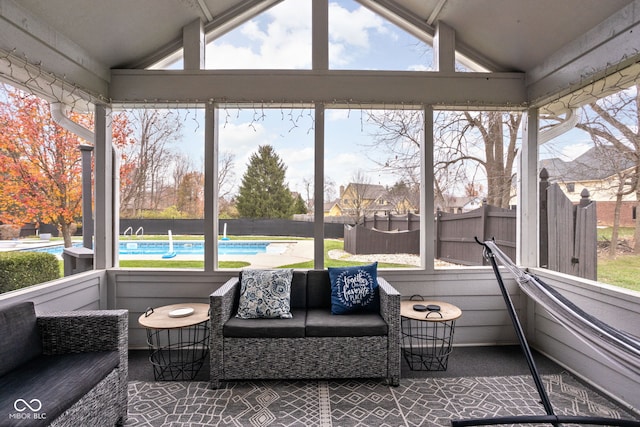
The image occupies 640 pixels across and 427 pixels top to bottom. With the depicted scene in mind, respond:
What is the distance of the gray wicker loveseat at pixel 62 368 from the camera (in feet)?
4.95

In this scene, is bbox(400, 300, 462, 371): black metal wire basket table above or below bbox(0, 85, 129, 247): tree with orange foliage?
below

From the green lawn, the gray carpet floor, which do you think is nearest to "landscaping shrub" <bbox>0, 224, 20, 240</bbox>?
the gray carpet floor

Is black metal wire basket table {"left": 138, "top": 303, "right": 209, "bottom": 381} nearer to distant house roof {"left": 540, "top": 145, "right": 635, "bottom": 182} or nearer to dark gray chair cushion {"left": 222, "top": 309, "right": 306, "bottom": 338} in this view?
dark gray chair cushion {"left": 222, "top": 309, "right": 306, "bottom": 338}

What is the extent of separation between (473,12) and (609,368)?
125 inches

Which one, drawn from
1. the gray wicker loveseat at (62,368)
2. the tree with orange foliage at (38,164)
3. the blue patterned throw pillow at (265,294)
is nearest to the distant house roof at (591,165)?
the blue patterned throw pillow at (265,294)

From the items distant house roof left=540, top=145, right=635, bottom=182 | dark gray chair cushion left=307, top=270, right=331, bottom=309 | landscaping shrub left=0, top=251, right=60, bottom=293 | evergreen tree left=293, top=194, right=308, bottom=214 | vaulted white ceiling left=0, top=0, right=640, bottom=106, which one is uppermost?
vaulted white ceiling left=0, top=0, right=640, bottom=106

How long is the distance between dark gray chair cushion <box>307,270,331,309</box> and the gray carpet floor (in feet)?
2.27

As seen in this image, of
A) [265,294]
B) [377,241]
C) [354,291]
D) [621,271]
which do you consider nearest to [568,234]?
[621,271]

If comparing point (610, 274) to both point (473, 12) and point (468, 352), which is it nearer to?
point (468, 352)

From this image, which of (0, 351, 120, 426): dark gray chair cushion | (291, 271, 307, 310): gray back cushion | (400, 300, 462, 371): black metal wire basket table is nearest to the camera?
(0, 351, 120, 426): dark gray chair cushion

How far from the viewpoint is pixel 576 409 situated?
88.3 inches

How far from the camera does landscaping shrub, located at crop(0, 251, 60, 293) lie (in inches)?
97.7

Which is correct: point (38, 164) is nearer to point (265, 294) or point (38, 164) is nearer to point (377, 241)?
point (265, 294)

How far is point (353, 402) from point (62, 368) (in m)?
1.81
